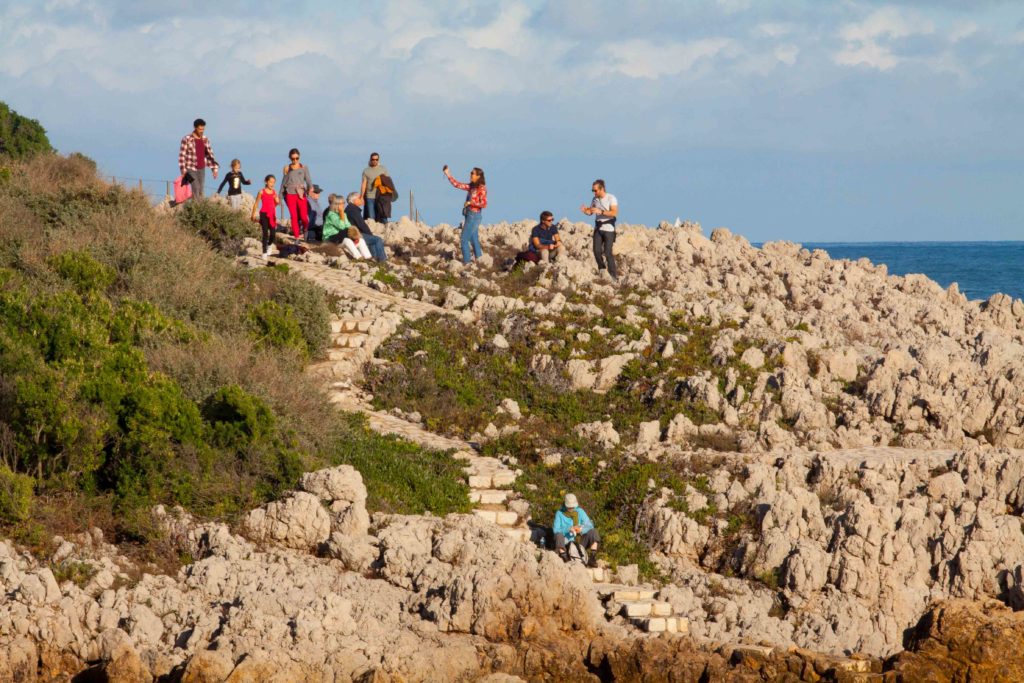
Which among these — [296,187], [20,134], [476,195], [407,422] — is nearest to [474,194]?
[476,195]

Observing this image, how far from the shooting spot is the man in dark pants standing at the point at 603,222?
74.3ft

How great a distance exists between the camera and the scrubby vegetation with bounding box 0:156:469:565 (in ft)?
46.7

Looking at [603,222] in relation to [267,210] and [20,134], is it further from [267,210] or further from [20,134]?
[20,134]

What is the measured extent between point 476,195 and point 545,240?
71.4 inches

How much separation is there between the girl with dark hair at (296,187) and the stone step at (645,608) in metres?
12.3

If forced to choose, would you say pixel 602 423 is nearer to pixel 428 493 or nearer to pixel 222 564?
pixel 428 493

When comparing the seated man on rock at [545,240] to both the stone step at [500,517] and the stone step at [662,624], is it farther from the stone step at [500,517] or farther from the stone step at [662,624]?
the stone step at [662,624]

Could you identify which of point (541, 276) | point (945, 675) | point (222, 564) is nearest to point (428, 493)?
point (222, 564)

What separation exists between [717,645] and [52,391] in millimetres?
6863

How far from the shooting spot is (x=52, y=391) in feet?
47.1

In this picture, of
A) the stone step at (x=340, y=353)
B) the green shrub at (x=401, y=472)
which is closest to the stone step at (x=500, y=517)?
the green shrub at (x=401, y=472)

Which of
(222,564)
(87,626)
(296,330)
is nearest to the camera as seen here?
(87,626)

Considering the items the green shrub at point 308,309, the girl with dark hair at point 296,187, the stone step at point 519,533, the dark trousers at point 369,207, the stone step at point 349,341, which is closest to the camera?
the stone step at point 519,533

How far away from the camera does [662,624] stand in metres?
13.6
